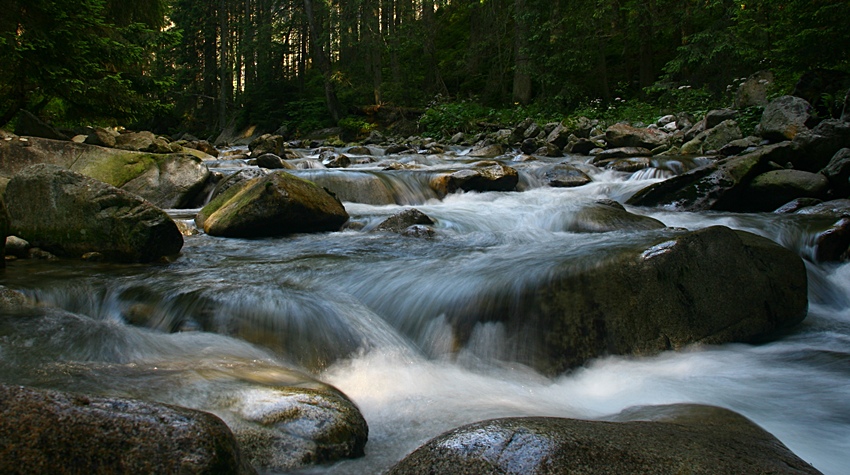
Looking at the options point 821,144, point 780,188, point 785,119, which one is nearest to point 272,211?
point 780,188

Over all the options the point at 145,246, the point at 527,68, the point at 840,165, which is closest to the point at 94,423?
the point at 145,246

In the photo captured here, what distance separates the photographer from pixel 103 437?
5.47 ft

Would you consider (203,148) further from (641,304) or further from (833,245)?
(833,245)

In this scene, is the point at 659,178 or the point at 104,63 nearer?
the point at 104,63

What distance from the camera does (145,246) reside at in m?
5.45

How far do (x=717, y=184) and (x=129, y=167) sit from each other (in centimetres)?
949

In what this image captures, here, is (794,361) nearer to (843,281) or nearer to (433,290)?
(843,281)

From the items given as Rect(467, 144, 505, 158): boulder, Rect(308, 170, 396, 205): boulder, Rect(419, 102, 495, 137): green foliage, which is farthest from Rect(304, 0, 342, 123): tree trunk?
Rect(308, 170, 396, 205): boulder

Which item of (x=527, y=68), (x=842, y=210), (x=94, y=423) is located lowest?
(x=94, y=423)

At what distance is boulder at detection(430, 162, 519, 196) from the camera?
33.9ft

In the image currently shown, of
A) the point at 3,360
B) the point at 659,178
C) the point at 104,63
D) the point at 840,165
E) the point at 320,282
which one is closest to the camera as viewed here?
the point at 3,360

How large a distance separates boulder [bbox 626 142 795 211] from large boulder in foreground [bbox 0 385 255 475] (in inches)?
333

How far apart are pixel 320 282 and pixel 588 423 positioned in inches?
132

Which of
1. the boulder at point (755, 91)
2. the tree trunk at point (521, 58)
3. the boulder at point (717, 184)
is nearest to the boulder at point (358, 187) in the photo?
the boulder at point (717, 184)
